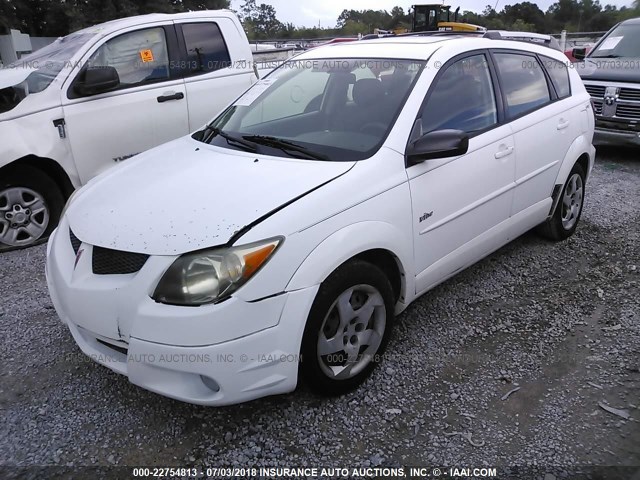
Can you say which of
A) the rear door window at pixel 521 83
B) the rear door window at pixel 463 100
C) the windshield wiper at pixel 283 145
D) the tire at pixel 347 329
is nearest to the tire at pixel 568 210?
the rear door window at pixel 521 83

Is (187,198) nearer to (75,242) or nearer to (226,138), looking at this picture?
(75,242)

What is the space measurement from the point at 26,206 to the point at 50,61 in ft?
4.60

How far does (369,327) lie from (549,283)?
184 cm

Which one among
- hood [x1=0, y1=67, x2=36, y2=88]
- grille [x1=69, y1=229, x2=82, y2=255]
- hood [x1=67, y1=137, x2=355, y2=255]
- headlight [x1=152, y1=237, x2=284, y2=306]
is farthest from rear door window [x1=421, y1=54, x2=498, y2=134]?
hood [x1=0, y1=67, x2=36, y2=88]

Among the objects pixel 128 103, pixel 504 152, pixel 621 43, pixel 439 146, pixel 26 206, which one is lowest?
pixel 26 206

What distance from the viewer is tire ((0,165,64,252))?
449cm

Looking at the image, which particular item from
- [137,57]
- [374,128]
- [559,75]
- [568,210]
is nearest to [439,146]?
[374,128]

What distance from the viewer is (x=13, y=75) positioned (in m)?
4.75

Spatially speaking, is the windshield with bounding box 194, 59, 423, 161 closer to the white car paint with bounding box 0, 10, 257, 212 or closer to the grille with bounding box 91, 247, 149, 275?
the grille with bounding box 91, 247, 149, 275

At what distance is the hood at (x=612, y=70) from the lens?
736 centimetres

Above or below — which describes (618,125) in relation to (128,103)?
below

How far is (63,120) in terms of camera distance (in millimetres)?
4660

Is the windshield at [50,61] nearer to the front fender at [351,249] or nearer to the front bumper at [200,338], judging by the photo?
the front bumper at [200,338]

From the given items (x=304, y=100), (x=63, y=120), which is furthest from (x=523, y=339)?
(x=63, y=120)
